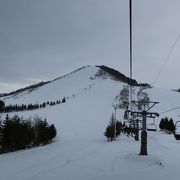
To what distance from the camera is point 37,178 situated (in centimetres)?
2412

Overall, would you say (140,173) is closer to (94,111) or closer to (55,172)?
(55,172)

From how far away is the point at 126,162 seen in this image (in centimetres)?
3347

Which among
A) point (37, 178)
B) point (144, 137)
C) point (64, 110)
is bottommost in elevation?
point (37, 178)

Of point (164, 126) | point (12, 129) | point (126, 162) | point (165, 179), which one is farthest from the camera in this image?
point (164, 126)

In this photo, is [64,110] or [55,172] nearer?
[55,172]

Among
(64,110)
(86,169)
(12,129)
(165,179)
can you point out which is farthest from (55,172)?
(64,110)

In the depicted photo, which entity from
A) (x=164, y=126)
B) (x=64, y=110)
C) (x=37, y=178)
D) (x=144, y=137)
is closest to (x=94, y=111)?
(x=64, y=110)

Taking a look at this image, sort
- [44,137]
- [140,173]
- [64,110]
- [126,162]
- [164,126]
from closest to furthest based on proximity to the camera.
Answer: [140,173] → [126,162] → [44,137] → [164,126] → [64,110]

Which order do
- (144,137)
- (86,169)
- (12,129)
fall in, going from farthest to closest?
(12,129) < (144,137) < (86,169)

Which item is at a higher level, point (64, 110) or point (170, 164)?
point (64, 110)

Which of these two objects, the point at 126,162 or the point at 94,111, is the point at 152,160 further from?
the point at 94,111

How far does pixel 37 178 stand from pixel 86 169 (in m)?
5.37

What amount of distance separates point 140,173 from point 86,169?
4435 millimetres

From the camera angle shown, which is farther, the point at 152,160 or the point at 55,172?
the point at 152,160
